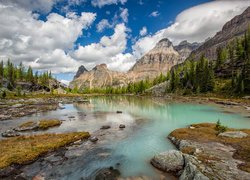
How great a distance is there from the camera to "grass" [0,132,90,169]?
21592mm

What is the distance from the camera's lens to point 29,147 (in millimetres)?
25344

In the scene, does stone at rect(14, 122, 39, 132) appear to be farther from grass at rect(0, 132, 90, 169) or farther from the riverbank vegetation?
the riverbank vegetation

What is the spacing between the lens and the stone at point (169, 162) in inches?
761

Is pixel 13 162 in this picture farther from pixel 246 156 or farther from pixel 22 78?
pixel 22 78

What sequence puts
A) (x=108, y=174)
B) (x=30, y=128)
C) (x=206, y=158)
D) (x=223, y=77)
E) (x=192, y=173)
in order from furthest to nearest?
(x=223, y=77), (x=30, y=128), (x=206, y=158), (x=108, y=174), (x=192, y=173)

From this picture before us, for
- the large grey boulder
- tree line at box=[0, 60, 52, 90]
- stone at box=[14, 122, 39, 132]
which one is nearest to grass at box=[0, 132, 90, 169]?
stone at box=[14, 122, 39, 132]

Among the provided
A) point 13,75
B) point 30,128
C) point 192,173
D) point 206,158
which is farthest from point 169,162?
point 13,75

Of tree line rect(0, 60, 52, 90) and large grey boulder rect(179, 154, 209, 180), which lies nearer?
large grey boulder rect(179, 154, 209, 180)

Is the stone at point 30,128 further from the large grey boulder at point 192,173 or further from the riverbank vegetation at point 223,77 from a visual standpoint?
the riverbank vegetation at point 223,77

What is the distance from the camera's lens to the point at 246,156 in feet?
64.5

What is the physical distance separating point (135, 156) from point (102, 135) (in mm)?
11527

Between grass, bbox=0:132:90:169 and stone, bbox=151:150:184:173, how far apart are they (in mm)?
14503

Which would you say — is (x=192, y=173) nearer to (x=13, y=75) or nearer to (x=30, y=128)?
(x=30, y=128)

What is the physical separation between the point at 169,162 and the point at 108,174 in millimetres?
6593
